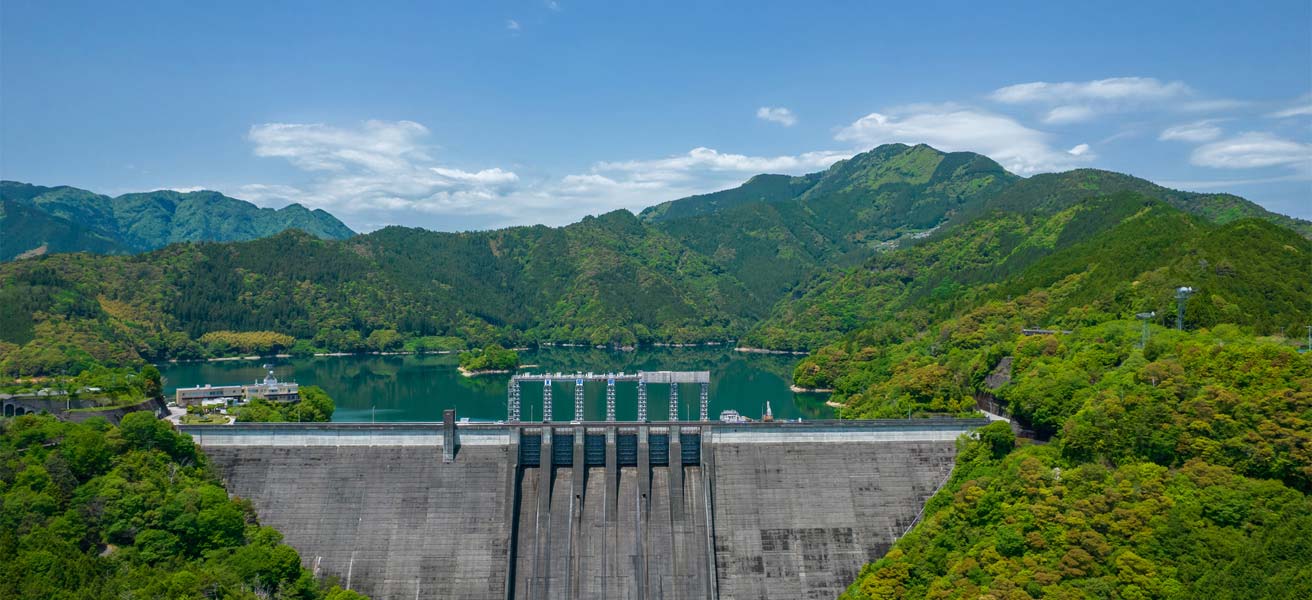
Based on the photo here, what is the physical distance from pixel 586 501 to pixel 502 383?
75.9m

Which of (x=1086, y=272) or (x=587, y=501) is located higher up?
(x=1086, y=272)

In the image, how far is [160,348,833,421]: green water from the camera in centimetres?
8619

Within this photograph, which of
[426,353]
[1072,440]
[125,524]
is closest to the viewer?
[125,524]

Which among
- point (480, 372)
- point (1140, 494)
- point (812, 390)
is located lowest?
point (480, 372)

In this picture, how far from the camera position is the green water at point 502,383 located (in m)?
86.2

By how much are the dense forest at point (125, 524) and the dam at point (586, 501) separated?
7.70 ft

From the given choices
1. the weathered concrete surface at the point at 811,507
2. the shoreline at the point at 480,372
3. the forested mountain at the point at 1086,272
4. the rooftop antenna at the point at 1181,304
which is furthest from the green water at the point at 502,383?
the rooftop antenna at the point at 1181,304

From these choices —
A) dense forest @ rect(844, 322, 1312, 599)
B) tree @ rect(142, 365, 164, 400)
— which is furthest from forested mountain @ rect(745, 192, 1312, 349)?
tree @ rect(142, 365, 164, 400)

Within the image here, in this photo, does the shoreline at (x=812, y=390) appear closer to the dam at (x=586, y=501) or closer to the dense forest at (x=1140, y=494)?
the dense forest at (x=1140, y=494)

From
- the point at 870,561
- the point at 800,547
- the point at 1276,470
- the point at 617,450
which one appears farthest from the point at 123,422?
the point at 1276,470

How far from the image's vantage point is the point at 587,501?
42938 mm

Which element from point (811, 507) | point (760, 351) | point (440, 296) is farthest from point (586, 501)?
point (440, 296)

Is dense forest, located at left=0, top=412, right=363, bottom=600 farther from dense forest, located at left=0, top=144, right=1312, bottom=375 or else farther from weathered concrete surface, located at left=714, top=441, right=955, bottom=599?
dense forest, located at left=0, top=144, right=1312, bottom=375

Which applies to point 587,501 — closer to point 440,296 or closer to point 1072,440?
point 1072,440
